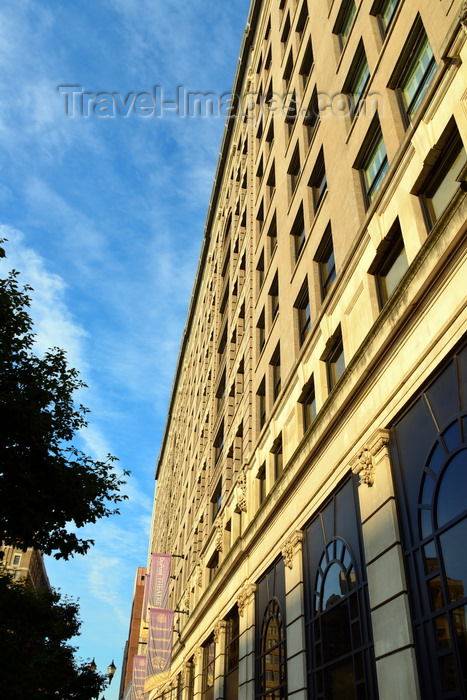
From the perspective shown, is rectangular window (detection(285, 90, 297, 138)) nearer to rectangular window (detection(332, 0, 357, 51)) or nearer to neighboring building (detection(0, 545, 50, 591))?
rectangular window (detection(332, 0, 357, 51))

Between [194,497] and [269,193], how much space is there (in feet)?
83.7

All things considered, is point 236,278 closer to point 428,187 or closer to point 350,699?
point 428,187

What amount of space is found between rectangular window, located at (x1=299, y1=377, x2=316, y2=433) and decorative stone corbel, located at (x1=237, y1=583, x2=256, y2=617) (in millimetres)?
7671

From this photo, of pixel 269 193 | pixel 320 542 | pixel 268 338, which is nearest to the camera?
pixel 320 542

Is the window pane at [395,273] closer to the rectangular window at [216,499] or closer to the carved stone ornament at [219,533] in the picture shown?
the carved stone ornament at [219,533]

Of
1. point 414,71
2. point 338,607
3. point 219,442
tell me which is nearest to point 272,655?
point 338,607

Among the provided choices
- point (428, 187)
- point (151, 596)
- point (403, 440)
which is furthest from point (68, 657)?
point (428, 187)

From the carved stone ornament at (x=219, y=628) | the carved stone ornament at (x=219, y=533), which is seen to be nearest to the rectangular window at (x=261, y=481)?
the carved stone ornament at (x=219, y=533)

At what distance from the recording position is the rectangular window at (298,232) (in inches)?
991

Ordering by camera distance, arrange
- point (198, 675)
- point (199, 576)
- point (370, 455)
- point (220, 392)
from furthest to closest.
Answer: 1. point (220, 392)
2. point (199, 576)
3. point (198, 675)
4. point (370, 455)

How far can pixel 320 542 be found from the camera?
671 inches

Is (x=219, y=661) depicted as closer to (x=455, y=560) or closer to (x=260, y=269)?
(x=260, y=269)

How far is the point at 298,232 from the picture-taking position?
2580 cm

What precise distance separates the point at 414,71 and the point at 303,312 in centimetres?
999
